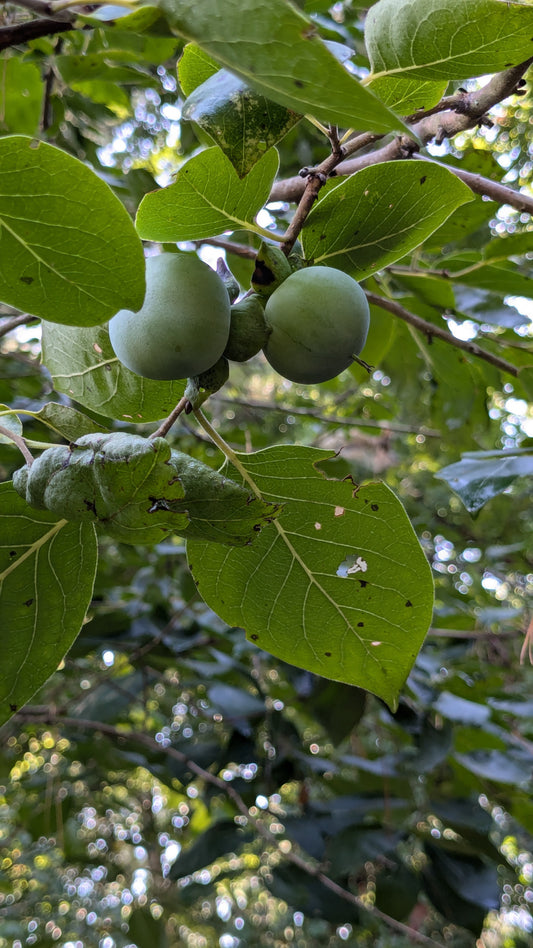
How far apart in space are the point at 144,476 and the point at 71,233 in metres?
0.29

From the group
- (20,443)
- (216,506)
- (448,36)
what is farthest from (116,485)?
(448,36)

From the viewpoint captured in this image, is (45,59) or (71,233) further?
(45,59)

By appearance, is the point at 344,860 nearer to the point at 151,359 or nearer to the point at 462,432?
the point at 462,432

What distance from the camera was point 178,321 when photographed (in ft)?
2.65

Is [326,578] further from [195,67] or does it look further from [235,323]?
[195,67]

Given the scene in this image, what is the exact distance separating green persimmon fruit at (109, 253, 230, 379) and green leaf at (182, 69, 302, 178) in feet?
0.45

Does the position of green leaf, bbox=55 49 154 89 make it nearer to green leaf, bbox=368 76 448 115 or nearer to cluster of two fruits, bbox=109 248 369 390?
green leaf, bbox=368 76 448 115

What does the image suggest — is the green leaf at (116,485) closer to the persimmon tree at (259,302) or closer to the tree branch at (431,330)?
the persimmon tree at (259,302)

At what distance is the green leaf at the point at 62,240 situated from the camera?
74 cm

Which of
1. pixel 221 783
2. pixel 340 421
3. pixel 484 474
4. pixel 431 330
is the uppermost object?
pixel 431 330

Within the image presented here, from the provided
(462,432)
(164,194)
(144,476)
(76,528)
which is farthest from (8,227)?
(462,432)

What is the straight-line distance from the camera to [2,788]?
4.16 m

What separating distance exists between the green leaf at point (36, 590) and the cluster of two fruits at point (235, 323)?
1.14ft

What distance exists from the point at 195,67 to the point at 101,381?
0.48 m
